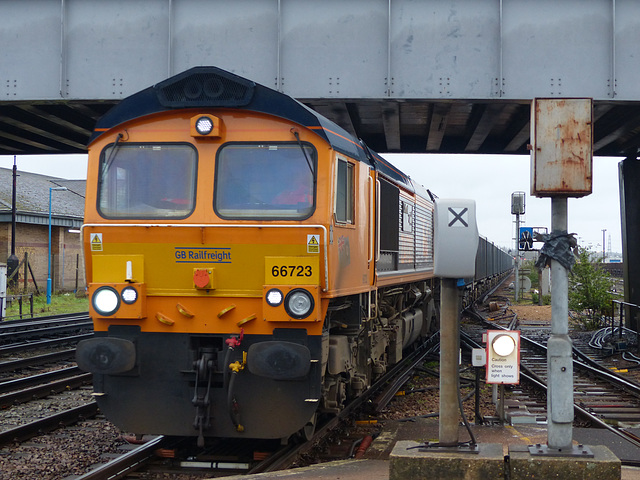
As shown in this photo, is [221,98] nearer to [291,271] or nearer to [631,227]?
[291,271]

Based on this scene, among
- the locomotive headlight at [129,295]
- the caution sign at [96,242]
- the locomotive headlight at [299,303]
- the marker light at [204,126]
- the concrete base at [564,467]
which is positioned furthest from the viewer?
the caution sign at [96,242]

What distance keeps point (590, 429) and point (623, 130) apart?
27.7 feet

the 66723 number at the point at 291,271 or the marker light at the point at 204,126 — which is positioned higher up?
the marker light at the point at 204,126

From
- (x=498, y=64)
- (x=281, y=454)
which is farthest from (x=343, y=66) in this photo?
(x=281, y=454)

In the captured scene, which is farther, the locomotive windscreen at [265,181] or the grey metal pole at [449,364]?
the locomotive windscreen at [265,181]

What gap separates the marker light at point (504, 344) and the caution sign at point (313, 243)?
6.50ft

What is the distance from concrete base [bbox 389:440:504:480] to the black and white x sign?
157cm

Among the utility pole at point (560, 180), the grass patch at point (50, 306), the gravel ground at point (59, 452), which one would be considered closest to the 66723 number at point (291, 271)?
the utility pole at point (560, 180)

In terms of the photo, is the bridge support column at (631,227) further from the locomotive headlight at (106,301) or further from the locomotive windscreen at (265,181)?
the locomotive headlight at (106,301)

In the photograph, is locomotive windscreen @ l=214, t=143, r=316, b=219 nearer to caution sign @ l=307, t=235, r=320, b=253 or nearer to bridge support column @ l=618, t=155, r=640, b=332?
caution sign @ l=307, t=235, r=320, b=253

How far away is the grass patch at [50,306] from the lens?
26245mm

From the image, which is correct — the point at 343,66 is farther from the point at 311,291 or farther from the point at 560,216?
the point at 560,216

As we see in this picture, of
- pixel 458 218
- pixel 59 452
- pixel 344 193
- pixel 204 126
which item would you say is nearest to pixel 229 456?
pixel 59 452

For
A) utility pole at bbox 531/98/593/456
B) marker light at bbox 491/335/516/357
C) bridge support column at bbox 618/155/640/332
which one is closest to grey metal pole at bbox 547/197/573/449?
utility pole at bbox 531/98/593/456
